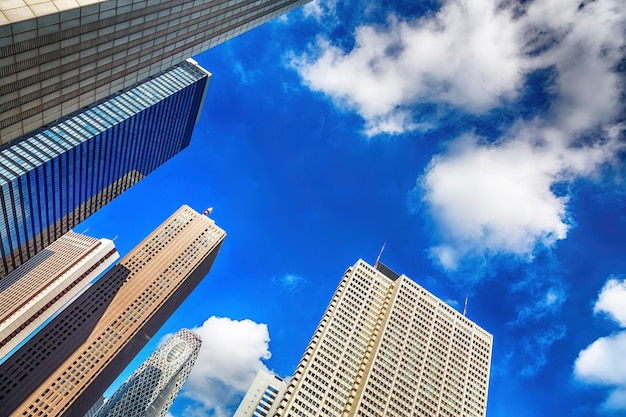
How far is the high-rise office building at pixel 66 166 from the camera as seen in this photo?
141m

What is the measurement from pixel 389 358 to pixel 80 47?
112 m

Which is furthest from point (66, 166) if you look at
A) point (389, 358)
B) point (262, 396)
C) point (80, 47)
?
point (80, 47)

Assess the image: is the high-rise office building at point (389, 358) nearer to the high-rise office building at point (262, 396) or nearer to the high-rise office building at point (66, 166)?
the high-rise office building at point (262, 396)

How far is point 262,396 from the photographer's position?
548 feet

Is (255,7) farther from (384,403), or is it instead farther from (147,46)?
(384,403)

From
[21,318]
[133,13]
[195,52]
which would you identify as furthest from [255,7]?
[21,318]

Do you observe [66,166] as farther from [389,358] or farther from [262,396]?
[389,358]

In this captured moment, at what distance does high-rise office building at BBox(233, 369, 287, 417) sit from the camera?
16091 centimetres

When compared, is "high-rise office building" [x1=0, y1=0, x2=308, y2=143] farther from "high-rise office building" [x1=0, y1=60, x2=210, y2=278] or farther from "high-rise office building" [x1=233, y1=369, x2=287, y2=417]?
"high-rise office building" [x1=233, y1=369, x2=287, y2=417]

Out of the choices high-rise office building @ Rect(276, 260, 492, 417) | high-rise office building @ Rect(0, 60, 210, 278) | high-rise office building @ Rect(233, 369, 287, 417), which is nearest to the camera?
high-rise office building @ Rect(276, 260, 492, 417)

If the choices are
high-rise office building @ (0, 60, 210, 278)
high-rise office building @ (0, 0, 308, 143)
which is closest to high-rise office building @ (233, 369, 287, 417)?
high-rise office building @ (0, 60, 210, 278)

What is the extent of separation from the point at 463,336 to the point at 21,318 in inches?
7530

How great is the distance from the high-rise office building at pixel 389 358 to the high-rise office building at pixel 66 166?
4293 inches

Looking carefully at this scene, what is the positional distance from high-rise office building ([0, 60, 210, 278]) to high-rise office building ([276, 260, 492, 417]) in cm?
10905
